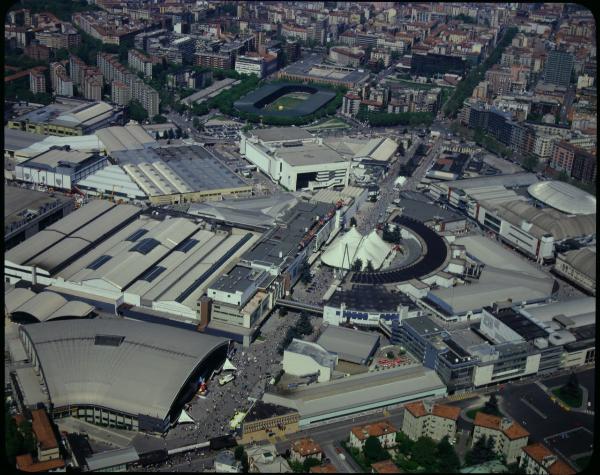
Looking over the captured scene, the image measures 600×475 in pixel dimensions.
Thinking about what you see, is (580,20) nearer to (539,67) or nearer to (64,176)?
(539,67)

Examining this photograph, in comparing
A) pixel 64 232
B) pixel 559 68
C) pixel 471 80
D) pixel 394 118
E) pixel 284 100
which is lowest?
pixel 284 100

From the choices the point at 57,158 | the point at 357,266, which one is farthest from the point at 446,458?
the point at 57,158

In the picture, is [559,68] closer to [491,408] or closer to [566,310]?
[566,310]

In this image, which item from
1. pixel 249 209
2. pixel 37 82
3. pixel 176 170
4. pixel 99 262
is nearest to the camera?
pixel 99 262

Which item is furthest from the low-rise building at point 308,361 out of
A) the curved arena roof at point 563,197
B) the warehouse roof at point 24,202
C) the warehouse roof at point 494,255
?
the curved arena roof at point 563,197

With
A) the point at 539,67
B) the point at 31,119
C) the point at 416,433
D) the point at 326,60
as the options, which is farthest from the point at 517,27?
the point at 416,433

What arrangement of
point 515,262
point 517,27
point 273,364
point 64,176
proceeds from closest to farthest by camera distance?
point 273,364 < point 515,262 < point 64,176 < point 517,27

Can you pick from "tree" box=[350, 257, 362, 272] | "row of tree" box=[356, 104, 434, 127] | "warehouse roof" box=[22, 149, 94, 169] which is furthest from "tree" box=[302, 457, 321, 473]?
"row of tree" box=[356, 104, 434, 127]
